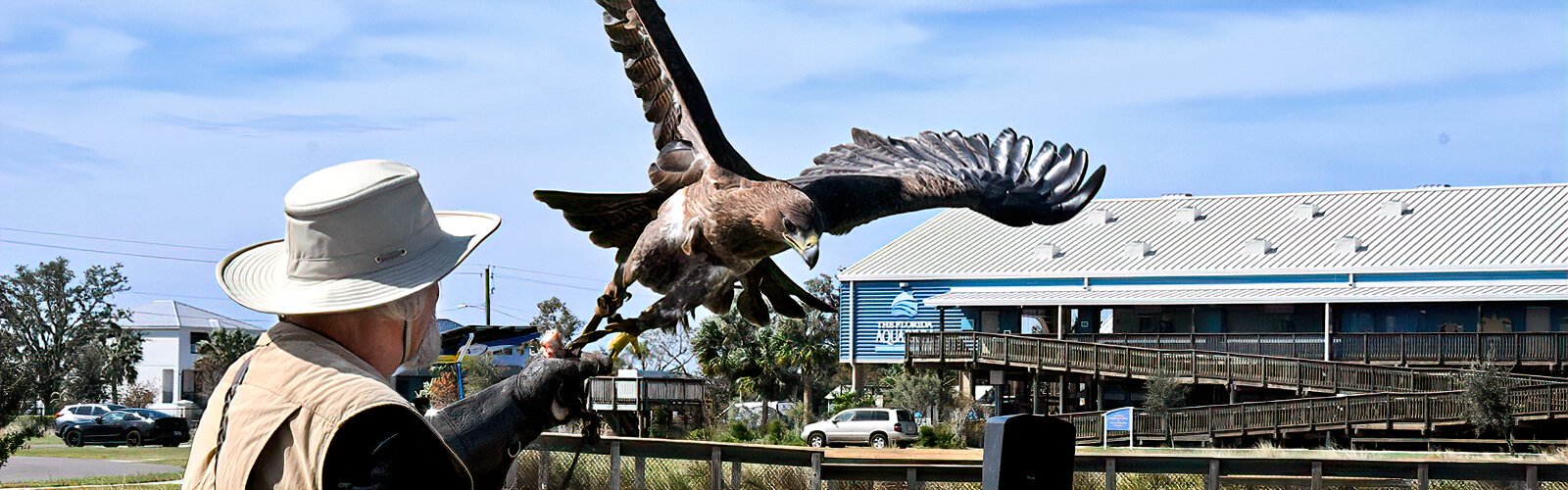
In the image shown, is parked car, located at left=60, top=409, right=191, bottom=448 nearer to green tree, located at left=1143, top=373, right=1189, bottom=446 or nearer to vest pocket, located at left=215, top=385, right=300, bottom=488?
green tree, located at left=1143, top=373, right=1189, bottom=446

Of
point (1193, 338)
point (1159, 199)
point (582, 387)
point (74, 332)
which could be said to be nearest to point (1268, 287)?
point (1193, 338)

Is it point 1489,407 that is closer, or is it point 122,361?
point 1489,407

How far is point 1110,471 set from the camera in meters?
11.8

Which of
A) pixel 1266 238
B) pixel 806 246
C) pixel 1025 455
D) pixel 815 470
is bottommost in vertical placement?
pixel 815 470

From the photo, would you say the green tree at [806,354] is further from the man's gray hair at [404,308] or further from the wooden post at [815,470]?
the man's gray hair at [404,308]

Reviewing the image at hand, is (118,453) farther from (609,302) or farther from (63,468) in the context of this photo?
(609,302)

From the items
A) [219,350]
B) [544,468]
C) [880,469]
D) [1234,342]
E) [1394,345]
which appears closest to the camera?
[880,469]

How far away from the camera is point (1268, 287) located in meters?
39.3

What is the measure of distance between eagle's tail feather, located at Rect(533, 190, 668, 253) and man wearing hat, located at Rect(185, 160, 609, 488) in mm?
5218

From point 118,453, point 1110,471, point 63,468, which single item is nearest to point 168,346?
point 118,453

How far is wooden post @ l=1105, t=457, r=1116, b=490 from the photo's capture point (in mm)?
11820

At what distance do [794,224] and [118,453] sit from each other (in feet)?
86.2

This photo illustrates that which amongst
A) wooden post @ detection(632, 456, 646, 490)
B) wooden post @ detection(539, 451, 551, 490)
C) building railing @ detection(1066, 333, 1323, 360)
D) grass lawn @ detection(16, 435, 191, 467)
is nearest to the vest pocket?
wooden post @ detection(632, 456, 646, 490)

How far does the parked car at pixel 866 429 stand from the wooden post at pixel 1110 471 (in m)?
22.9
